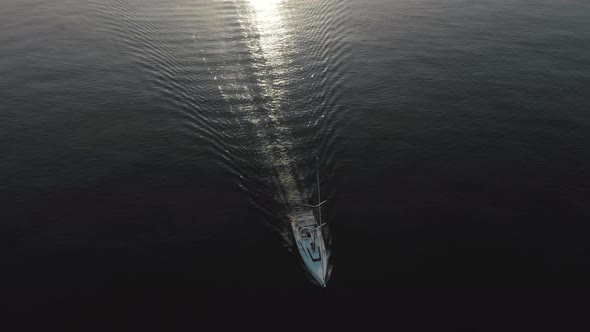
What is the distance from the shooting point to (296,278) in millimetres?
79500

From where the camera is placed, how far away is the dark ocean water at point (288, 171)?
76.7m

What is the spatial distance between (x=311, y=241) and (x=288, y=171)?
22.8 metres

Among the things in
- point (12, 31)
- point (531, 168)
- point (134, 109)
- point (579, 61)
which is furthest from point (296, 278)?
point (12, 31)

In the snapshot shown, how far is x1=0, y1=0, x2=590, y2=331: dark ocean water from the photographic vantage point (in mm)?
76688

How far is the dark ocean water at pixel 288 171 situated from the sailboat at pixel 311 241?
2.60 metres

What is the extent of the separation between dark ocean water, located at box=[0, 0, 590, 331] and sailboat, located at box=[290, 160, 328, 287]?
8.53 feet

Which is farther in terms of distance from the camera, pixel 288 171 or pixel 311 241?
pixel 288 171

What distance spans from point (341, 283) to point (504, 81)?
98.2 meters

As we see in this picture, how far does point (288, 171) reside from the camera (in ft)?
332

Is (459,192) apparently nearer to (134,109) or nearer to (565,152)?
(565,152)

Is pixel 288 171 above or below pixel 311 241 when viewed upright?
above

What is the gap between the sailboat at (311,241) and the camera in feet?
259

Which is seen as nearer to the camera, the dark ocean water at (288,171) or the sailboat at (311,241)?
the dark ocean water at (288,171)

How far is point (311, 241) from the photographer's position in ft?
272
